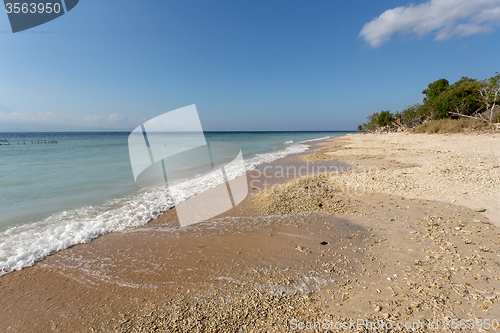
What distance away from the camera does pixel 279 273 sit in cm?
344

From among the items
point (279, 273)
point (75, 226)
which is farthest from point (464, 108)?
point (75, 226)

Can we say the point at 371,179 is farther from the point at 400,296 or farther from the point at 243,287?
the point at 243,287

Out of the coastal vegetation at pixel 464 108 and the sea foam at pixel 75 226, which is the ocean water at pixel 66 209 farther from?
the coastal vegetation at pixel 464 108

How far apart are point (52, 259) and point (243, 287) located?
13.3ft

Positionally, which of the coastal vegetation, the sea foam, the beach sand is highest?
the coastal vegetation

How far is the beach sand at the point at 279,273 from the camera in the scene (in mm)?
2564

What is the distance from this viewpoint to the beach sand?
101 inches

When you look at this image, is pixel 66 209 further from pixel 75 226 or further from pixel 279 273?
pixel 279 273

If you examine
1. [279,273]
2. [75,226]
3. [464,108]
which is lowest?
[279,273]

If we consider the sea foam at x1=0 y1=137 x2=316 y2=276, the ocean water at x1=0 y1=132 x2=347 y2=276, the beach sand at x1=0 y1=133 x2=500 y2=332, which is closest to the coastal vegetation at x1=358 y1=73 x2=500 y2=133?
the beach sand at x1=0 y1=133 x2=500 y2=332

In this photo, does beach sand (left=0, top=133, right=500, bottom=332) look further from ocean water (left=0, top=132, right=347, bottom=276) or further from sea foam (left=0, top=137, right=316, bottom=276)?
ocean water (left=0, top=132, right=347, bottom=276)

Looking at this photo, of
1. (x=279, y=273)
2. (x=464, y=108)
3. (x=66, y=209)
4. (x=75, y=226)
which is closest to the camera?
(x=279, y=273)

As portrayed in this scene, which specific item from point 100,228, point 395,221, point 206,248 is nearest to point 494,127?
point 395,221

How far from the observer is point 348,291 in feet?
9.57
